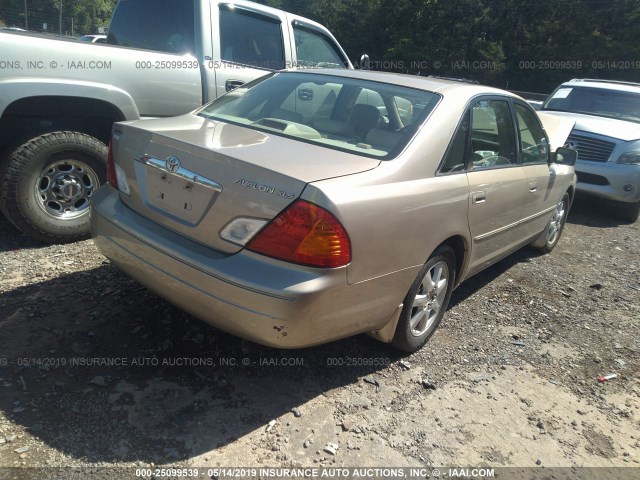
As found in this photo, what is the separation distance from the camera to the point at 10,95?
11.5 ft

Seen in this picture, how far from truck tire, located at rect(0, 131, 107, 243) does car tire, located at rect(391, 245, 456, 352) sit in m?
2.74

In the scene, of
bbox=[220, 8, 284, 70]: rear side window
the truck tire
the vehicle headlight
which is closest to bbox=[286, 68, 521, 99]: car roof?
bbox=[220, 8, 284, 70]: rear side window

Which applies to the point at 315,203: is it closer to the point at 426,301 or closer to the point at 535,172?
the point at 426,301

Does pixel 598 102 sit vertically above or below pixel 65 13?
below

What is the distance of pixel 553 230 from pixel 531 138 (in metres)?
1.55

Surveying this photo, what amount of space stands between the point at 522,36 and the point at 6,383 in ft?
140

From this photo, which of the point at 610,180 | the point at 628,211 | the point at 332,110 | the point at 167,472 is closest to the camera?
the point at 167,472

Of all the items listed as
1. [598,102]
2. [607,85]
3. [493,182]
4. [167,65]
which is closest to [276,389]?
[493,182]

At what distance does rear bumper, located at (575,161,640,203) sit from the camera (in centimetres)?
716

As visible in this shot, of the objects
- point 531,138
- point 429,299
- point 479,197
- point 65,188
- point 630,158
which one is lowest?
point 429,299

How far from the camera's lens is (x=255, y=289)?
225cm

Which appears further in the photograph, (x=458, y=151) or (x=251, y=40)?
(x=251, y=40)

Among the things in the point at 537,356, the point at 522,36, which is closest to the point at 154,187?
the point at 537,356

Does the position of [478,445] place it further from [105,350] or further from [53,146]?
[53,146]
